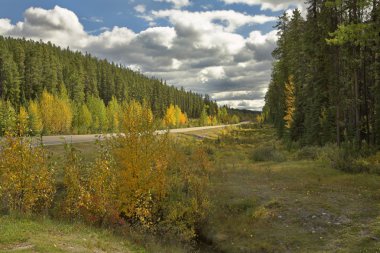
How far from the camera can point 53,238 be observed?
10.8m

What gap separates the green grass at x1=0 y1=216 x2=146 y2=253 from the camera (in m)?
9.90

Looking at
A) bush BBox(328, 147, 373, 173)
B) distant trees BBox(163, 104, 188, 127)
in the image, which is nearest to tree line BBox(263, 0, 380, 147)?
bush BBox(328, 147, 373, 173)

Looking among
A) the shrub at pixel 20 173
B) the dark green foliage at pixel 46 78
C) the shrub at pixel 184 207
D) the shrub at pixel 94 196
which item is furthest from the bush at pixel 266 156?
the dark green foliage at pixel 46 78

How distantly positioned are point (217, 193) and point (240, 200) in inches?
74.2

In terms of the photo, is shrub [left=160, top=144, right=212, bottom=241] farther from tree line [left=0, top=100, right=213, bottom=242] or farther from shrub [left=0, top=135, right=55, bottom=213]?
shrub [left=0, top=135, right=55, bottom=213]

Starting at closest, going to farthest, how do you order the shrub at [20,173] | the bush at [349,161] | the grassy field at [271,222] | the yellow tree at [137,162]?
the grassy field at [271,222]
the shrub at [20,173]
the yellow tree at [137,162]
the bush at [349,161]

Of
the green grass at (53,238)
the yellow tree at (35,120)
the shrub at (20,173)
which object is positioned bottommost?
the green grass at (53,238)

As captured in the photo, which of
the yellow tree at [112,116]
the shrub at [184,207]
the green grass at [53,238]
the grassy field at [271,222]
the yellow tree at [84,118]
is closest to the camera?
the green grass at [53,238]

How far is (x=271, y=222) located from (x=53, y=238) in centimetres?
899

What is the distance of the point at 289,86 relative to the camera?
152 feet

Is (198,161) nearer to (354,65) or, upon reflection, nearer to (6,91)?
(354,65)

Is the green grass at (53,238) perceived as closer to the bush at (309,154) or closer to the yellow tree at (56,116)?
the bush at (309,154)

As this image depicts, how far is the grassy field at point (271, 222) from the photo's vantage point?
444 inches

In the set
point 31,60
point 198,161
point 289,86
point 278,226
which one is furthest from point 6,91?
point 278,226
